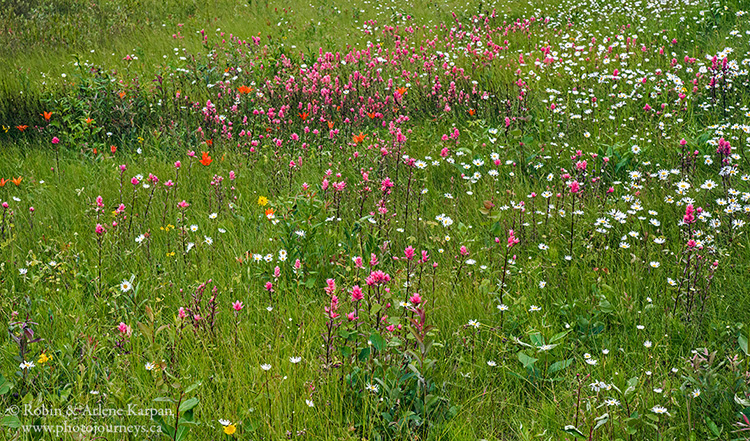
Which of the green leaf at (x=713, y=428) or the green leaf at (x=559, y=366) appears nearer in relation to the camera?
the green leaf at (x=713, y=428)

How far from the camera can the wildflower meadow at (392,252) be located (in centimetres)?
226

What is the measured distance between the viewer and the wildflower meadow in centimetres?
226

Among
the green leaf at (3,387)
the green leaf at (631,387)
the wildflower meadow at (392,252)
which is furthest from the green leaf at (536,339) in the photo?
the green leaf at (3,387)

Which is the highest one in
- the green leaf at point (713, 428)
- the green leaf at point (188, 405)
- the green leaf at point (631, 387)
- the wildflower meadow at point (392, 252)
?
the green leaf at point (188, 405)

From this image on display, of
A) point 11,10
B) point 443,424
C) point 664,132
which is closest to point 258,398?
point 443,424

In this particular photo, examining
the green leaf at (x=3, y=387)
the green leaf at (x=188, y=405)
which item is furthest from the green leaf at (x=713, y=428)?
the green leaf at (x=3, y=387)

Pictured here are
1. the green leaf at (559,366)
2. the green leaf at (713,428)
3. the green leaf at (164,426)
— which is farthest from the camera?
the green leaf at (559,366)

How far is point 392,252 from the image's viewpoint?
360 centimetres

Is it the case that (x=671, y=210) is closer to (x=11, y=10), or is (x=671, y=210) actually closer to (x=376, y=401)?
(x=376, y=401)

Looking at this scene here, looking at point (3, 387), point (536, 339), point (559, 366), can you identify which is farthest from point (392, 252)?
point (3, 387)

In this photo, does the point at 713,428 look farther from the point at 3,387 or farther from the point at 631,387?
the point at 3,387

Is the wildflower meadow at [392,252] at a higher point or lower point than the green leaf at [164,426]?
lower

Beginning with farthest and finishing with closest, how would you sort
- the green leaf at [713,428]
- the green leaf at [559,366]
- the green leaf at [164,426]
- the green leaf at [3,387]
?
1. the green leaf at [559,366]
2. the green leaf at [3,387]
3. the green leaf at [713,428]
4. the green leaf at [164,426]

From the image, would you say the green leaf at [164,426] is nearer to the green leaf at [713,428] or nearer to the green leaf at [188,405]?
the green leaf at [188,405]
